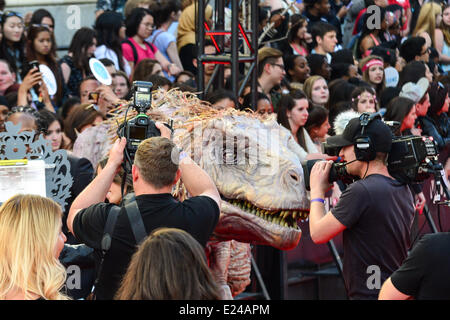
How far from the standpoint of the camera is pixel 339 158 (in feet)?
15.6

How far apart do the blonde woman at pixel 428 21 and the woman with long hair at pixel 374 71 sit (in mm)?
2302

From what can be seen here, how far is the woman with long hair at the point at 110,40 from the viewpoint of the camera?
355 inches

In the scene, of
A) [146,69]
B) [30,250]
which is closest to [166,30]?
[146,69]

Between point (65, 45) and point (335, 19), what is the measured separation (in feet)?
12.6

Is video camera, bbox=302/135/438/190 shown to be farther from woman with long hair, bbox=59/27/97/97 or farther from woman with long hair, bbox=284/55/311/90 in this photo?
woman with long hair, bbox=284/55/311/90

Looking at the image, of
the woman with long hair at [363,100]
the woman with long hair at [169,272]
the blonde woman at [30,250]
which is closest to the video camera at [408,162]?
the blonde woman at [30,250]

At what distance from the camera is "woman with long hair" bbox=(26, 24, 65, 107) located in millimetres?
8297

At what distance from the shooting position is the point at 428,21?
41.7 feet

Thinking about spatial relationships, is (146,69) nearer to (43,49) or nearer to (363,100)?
(43,49)

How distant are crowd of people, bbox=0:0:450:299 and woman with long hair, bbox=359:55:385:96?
2cm

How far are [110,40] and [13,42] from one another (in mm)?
1083
